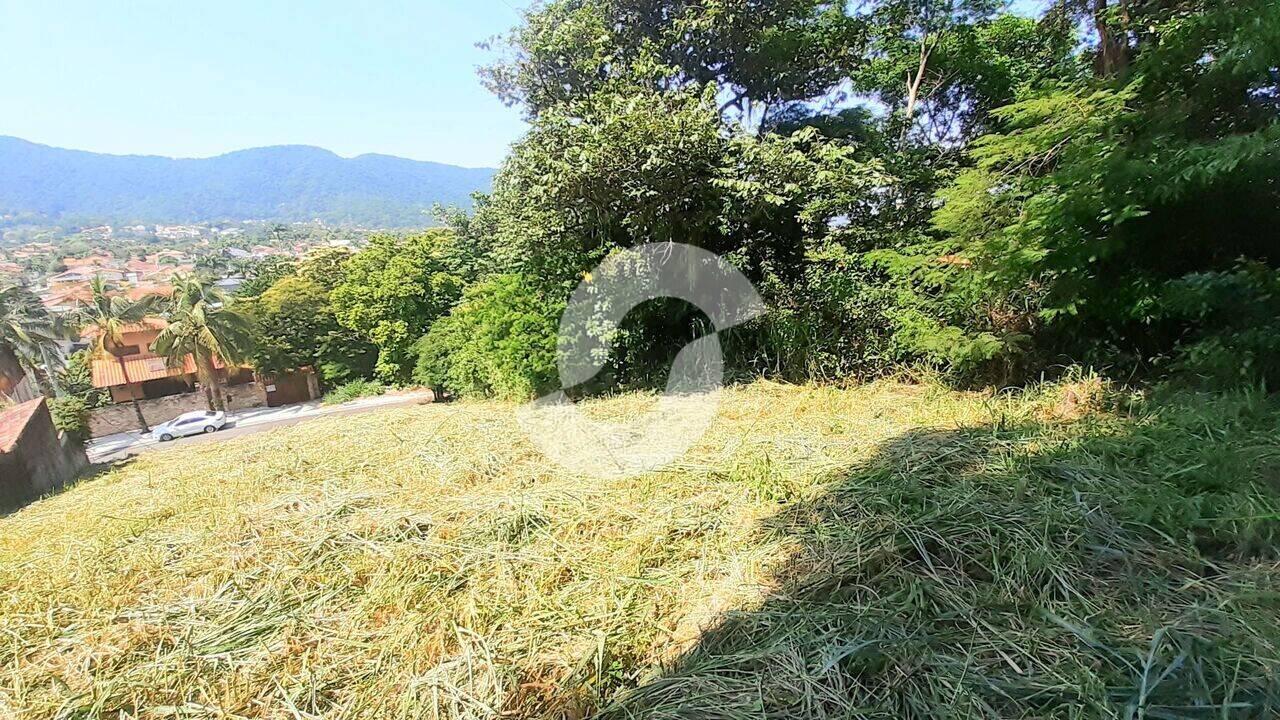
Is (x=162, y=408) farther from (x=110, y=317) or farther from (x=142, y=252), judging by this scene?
(x=142, y=252)

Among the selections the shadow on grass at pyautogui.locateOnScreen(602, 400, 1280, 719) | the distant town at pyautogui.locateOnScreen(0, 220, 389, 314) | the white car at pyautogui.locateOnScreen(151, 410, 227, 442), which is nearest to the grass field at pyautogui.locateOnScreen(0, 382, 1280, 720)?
the shadow on grass at pyautogui.locateOnScreen(602, 400, 1280, 719)

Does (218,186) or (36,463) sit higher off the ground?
(218,186)

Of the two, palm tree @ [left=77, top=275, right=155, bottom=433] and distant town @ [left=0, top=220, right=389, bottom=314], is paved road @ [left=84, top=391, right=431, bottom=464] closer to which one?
palm tree @ [left=77, top=275, right=155, bottom=433]

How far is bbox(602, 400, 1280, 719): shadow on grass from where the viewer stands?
1.21m

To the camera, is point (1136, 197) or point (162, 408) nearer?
point (1136, 197)

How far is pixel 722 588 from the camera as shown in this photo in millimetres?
1800

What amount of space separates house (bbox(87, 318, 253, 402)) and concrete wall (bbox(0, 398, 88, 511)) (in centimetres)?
1155

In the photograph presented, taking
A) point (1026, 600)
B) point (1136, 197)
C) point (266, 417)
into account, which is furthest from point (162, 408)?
point (1136, 197)

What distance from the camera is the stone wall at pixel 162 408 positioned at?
18.7 metres

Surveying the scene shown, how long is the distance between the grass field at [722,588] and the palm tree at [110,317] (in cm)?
2032

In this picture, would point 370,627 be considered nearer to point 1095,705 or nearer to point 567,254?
point 1095,705

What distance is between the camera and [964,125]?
7.96m

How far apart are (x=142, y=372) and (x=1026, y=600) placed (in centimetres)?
2947

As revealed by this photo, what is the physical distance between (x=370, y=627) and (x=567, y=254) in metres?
4.68
